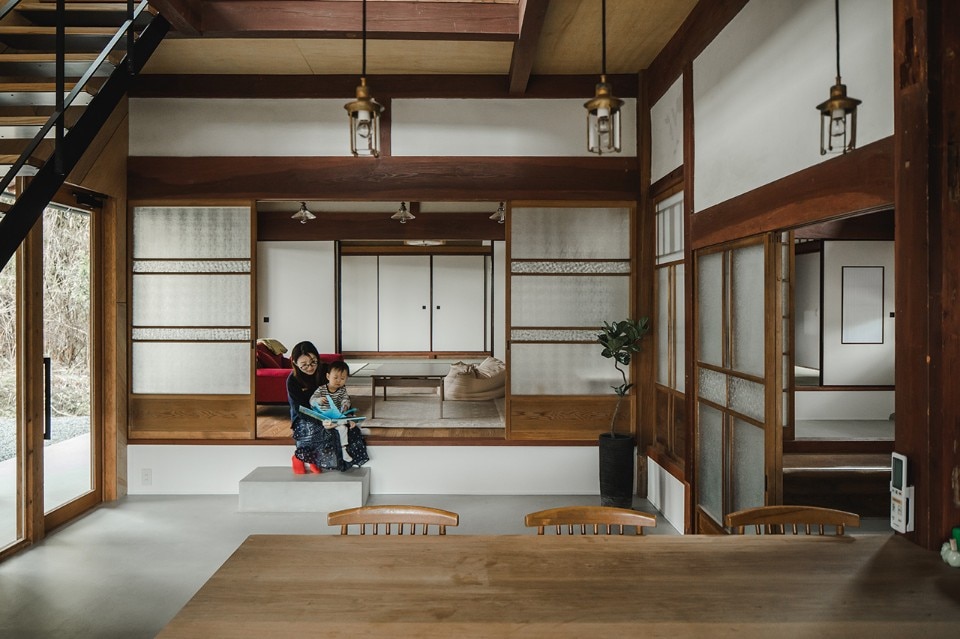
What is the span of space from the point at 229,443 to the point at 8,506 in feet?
4.39

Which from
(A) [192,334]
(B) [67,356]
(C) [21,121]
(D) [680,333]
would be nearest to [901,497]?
(D) [680,333]

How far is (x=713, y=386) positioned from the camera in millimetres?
3346

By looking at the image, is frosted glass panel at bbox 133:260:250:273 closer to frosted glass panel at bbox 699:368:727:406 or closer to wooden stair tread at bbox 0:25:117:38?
wooden stair tread at bbox 0:25:117:38

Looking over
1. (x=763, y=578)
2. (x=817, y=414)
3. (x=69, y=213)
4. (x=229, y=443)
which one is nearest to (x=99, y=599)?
(x=229, y=443)

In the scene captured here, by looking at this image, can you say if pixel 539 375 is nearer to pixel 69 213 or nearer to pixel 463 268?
pixel 69 213

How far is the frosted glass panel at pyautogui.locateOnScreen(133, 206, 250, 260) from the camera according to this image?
4578 millimetres

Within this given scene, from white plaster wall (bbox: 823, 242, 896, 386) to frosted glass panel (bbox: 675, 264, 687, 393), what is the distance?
2.86 m

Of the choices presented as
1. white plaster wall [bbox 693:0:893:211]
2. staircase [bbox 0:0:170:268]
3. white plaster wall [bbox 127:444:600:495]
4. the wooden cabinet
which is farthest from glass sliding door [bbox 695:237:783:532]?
the wooden cabinet

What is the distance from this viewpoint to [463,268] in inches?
441

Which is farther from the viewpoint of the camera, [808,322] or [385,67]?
[808,322]

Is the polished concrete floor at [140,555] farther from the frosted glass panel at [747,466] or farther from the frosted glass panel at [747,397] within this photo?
the frosted glass panel at [747,397]

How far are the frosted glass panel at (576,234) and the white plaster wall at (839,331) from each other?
273 centimetres

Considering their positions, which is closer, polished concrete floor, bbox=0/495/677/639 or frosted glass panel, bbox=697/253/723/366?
polished concrete floor, bbox=0/495/677/639

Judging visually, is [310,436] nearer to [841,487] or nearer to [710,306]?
[710,306]
